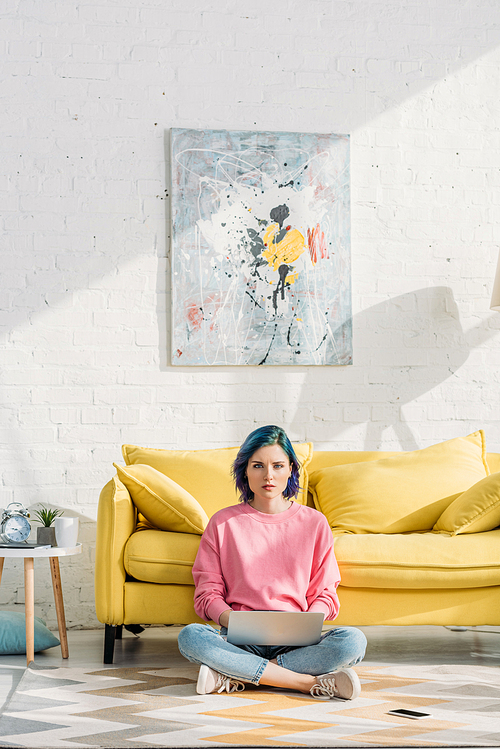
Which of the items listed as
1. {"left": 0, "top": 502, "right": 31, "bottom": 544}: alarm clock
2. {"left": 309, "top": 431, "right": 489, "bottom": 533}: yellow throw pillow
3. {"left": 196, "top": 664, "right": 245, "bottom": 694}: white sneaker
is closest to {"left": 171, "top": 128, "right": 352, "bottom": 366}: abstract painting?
{"left": 309, "top": 431, "right": 489, "bottom": 533}: yellow throw pillow

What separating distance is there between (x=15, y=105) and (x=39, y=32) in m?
0.36

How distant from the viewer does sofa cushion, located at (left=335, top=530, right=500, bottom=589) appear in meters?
2.44

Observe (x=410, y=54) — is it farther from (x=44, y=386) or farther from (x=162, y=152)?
(x=44, y=386)

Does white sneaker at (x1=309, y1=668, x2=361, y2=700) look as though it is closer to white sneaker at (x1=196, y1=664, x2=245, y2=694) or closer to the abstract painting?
white sneaker at (x1=196, y1=664, x2=245, y2=694)

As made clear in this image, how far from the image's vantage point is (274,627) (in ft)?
6.86

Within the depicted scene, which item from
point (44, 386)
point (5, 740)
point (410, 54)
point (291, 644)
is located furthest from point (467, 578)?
point (410, 54)

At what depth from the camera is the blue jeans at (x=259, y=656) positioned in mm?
2064

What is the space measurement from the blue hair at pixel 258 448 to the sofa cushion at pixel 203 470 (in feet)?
1.46

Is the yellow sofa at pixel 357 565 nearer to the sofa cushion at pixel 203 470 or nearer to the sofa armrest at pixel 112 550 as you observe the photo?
the sofa armrest at pixel 112 550

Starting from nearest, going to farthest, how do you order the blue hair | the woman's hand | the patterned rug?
the patterned rug
the woman's hand
the blue hair

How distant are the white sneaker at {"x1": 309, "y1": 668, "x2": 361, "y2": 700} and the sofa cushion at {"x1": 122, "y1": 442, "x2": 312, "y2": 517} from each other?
0.90m

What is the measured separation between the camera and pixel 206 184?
3.45 m

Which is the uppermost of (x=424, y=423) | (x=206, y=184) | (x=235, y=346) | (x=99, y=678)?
(x=206, y=184)

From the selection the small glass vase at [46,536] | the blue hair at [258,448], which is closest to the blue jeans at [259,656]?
the blue hair at [258,448]
